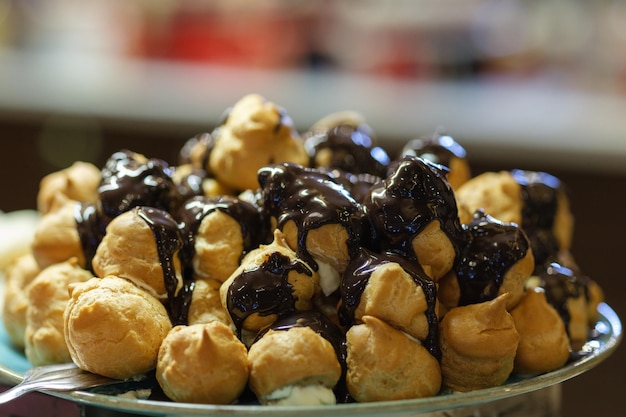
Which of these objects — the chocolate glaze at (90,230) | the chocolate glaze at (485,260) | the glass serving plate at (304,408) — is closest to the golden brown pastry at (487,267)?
the chocolate glaze at (485,260)

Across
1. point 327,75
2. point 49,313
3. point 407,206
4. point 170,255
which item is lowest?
point 327,75

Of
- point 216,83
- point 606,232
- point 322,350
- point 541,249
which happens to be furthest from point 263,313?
point 216,83

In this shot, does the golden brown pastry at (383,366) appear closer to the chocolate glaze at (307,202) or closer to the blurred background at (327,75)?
the chocolate glaze at (307,202)

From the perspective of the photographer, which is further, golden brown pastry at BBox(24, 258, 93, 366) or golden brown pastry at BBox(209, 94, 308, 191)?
golden brown pastry at BBox(209, 94, 308, 191)

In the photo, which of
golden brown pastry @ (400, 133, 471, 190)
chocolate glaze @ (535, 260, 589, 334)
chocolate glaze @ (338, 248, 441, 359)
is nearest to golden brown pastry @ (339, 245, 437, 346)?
chocolate glaze @ (338, 248, 441, 359)

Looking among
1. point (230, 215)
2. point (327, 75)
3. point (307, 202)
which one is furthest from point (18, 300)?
point (327, 75)

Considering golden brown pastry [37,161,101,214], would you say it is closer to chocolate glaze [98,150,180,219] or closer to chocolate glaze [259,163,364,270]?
chocolate glaze [98,150,180,219]

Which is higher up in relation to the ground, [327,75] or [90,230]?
[90,230]

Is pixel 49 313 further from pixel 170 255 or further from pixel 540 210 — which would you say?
pixel 540 210
